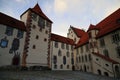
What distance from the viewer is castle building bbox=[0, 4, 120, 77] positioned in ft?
61.2

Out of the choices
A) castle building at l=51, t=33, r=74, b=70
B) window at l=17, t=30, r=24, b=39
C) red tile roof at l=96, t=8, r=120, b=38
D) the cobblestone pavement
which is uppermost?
red tile roof at l=96, t=8, r=120, b=38

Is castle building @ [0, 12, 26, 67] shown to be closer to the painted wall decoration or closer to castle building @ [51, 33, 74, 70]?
the painted wall decoration

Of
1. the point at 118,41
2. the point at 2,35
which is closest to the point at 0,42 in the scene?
the point at 2,35

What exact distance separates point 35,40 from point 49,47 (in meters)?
4.90

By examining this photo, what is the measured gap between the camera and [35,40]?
24.0 metres

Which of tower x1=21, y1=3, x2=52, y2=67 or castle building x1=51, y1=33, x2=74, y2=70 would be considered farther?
castle building x1=51, y1=33, x2=74, y2=70

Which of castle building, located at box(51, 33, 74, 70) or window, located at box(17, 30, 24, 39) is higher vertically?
window, located at box(17, 30, 24, 39)

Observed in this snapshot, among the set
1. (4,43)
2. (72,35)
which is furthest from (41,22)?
(72,35)

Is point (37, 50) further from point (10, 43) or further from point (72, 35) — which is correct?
point (72, 35)

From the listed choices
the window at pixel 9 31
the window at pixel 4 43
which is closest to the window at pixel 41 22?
the window at pixel 9 31

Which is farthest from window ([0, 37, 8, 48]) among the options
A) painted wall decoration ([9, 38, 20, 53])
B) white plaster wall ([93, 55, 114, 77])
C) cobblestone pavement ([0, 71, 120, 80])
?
white plaster wall ([93, 55, 114, 77])

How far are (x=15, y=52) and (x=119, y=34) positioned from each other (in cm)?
2149

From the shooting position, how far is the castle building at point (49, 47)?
1866 cm

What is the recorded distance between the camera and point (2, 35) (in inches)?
723
